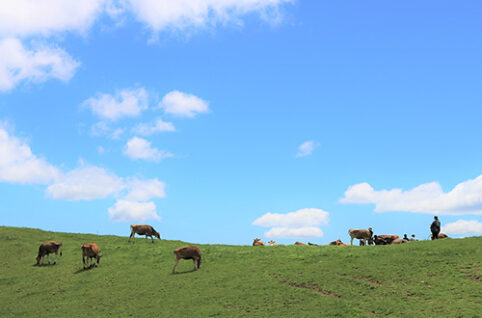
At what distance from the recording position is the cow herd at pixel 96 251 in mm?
35250

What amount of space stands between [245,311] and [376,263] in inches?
467

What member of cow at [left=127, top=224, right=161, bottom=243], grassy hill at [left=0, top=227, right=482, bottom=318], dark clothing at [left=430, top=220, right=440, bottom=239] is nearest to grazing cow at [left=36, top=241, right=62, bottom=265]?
grassy hill at [left=0, top=227, right=482, bottom=318]

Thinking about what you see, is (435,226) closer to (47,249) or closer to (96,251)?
(96,251)

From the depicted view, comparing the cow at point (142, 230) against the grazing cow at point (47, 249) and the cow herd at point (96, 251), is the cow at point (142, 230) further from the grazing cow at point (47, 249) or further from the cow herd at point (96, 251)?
the grazing cow at point (47, 249)

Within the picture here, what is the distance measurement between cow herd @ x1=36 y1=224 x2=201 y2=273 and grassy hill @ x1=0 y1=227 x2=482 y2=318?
3.15ft

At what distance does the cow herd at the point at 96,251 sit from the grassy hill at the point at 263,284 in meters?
0.96

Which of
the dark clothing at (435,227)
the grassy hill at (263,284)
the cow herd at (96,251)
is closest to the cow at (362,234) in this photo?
the dark clothing at (435,227)

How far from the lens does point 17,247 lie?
157 feet

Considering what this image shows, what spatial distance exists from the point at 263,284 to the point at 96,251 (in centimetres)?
1745

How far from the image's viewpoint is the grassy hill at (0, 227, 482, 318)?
2500 cm

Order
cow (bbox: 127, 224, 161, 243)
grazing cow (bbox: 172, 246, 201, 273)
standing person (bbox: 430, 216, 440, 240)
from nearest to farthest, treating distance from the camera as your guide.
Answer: grazing cow (bbox: 172, 246, 201, 273) → standing person (bbox: 430, 216, 440, 240) → cow (bbox: 127, 224, 161, 243)

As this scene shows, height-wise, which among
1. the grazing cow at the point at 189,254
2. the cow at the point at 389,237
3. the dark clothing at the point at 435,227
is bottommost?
the grazing cow at the point at 189,254

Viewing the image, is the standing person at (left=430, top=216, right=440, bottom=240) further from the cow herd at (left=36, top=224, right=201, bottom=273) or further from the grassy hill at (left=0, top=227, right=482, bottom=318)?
the cow herd at (left=36, top=224, right=201, bottom=273)

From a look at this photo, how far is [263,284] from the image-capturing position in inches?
1150
